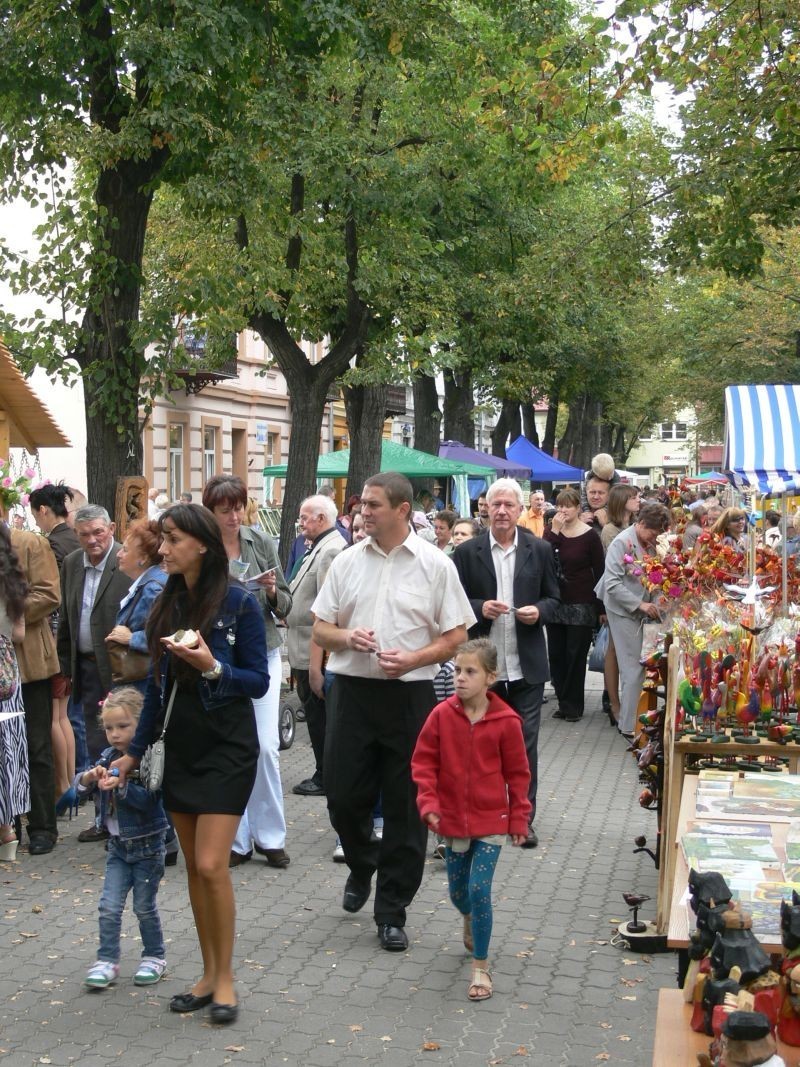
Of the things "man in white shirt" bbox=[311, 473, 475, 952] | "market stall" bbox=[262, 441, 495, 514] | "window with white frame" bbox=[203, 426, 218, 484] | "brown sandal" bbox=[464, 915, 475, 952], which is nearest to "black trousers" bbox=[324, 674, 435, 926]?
"man in white shirt" bbox=[311, 473, 475, 952]

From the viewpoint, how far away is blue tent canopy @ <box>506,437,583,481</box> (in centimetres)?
3816

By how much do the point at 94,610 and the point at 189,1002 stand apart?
3366 millimetres

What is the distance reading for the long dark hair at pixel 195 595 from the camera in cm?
549

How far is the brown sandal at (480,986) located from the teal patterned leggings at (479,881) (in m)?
0.07

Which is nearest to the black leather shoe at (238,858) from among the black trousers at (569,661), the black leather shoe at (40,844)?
the black leather shoe at (40,844)

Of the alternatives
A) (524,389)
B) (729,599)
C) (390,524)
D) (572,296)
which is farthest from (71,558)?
(524,389)

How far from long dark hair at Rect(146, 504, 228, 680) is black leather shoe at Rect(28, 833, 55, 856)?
3.35 metres

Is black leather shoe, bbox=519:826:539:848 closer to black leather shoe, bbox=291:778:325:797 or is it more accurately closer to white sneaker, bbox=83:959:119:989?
black leather shoe, bbox=291:778:325:797

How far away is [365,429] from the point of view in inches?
997

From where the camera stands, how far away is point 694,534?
12.2 meters

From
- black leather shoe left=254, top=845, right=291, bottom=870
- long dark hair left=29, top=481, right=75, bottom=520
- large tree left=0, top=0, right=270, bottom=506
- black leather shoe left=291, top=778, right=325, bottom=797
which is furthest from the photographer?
large tree left=0, top=0, right=270, bottom=506

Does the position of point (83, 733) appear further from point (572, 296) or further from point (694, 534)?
point (572, 296)

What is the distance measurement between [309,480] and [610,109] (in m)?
10.1

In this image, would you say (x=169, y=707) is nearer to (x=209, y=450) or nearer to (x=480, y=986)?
(x=480, y=986)
